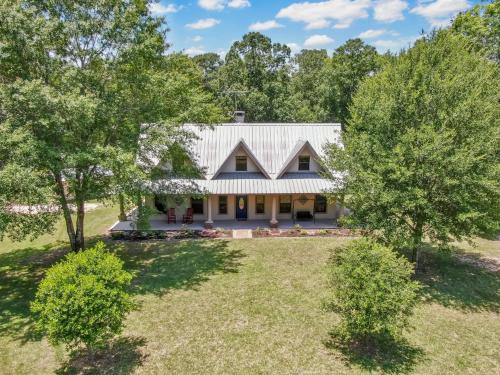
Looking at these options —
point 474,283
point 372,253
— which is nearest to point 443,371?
point 372,253

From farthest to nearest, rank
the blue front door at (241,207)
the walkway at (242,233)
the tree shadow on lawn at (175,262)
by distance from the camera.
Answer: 1. the blue front door at (241,207)
2. the walkway at (242,233)
3. the tree shadow on lawn at (175,262)

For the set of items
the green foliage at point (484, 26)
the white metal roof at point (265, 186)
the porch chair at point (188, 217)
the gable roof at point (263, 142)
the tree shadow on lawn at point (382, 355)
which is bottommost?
the tree shadow on lawn at point (382, 355)

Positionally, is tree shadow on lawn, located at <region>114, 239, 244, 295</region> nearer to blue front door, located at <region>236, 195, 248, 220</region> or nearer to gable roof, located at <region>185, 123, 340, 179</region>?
blue front door, located at <region>236, 195, 248, 220</region>

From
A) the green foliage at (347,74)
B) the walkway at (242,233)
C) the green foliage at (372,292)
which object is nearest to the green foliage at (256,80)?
the green foliage at (347,74)

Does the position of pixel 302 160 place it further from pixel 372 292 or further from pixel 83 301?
pixel 83 301

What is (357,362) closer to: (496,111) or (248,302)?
(248,302)

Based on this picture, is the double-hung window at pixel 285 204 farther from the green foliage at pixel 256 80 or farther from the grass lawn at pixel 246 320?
the green foliage at pixel 256 80
